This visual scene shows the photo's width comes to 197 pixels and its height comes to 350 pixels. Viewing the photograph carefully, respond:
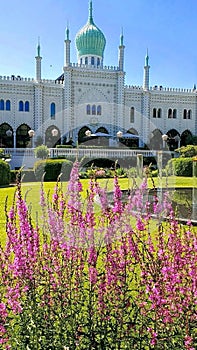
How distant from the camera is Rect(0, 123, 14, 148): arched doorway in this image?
32.1 metres

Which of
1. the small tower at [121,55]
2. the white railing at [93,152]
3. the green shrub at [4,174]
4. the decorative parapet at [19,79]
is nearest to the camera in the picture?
the green shrub at [4,174]

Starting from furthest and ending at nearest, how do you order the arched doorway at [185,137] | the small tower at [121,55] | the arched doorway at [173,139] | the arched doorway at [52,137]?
1. the arched doorway at [173,139]
2. the arched doorway at [185,137]
3. the small tower at [121,55]
4. the arched doorway at [52,137]

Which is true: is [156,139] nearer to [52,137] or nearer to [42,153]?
[52,137]

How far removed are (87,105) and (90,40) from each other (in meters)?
6.17

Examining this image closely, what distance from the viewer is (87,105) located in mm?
33625

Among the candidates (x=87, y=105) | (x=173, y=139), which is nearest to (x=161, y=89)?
(x=173, y=139)

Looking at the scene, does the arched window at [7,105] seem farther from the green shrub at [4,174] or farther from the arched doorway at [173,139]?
the green shrub at [4,174]

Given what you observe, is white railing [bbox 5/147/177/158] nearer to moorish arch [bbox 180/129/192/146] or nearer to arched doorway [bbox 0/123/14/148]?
arched doorway [bbox 0/123/14/148]

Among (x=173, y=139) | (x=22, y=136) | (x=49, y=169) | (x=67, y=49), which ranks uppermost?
(x=67, y=49)

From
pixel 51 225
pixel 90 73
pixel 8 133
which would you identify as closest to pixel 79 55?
pixel 90 73

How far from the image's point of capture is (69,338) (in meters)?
2.38

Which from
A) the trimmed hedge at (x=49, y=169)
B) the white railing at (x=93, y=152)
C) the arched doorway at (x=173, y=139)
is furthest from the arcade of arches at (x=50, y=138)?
the trimmed hedge at (x=49, y=169)

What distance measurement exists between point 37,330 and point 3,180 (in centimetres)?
1403

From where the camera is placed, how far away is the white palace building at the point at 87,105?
3231cm
